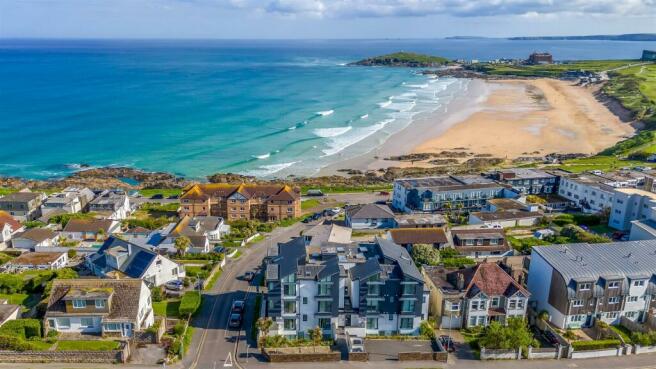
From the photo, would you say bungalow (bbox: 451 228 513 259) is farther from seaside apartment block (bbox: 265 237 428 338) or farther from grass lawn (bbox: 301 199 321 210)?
grass lawn (bbox: 301 199 321 210)

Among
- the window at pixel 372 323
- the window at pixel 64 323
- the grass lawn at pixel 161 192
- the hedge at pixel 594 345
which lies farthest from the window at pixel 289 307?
the grass lawn at pixel 161 192

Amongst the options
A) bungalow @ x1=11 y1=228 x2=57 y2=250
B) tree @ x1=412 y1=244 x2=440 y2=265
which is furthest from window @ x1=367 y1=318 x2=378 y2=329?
bungalow @ x1=11 y1=228 x2=57 y2=250

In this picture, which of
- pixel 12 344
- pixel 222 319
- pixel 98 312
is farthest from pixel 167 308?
pixel 12 344

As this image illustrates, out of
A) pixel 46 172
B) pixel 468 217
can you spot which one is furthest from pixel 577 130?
pixel 46 172

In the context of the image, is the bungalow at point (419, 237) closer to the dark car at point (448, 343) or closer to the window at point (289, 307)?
the dark car at point (448, 343)

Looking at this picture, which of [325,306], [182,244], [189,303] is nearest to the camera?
[325,306]

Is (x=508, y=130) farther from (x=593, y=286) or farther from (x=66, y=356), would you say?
(x=66, y=356)
